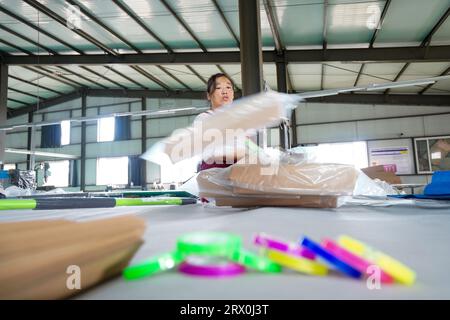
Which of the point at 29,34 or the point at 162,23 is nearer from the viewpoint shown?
the point at 162,23

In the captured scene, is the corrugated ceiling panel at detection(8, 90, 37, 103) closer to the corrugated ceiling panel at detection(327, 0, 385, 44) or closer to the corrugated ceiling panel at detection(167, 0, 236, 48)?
the corrugated ceiling panel at detection(167, 0, 236, 48)

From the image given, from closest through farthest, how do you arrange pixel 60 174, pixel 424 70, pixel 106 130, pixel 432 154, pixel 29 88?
pixel 424 70, pixel 432 154, pixel 29 88, pixel 106 130, pixel 60 174

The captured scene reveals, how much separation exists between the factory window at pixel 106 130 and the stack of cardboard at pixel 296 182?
36.9ft

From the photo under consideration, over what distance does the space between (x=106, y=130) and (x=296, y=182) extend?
458 inches

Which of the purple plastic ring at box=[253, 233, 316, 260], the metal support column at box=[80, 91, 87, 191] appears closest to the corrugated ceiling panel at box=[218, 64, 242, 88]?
the metal support column at box=[80, 91, 87, 191]

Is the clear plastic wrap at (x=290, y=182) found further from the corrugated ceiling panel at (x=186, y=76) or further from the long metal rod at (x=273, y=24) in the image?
the corrugated ceiling panel at (x=186, y=76)

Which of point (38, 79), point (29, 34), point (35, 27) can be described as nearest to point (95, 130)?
point (38, 79)

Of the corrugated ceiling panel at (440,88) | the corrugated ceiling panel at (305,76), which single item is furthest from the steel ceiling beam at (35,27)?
the corrugated ceiling panel at (440,88)

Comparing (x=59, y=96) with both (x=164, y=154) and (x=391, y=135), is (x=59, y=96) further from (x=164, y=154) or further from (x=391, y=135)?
(x=164, y=154)

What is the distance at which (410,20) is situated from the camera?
5023mm

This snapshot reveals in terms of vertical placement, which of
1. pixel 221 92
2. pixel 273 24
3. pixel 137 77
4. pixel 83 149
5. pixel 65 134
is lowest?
pixel 221 92

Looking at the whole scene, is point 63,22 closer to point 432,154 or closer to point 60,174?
point 60,174
